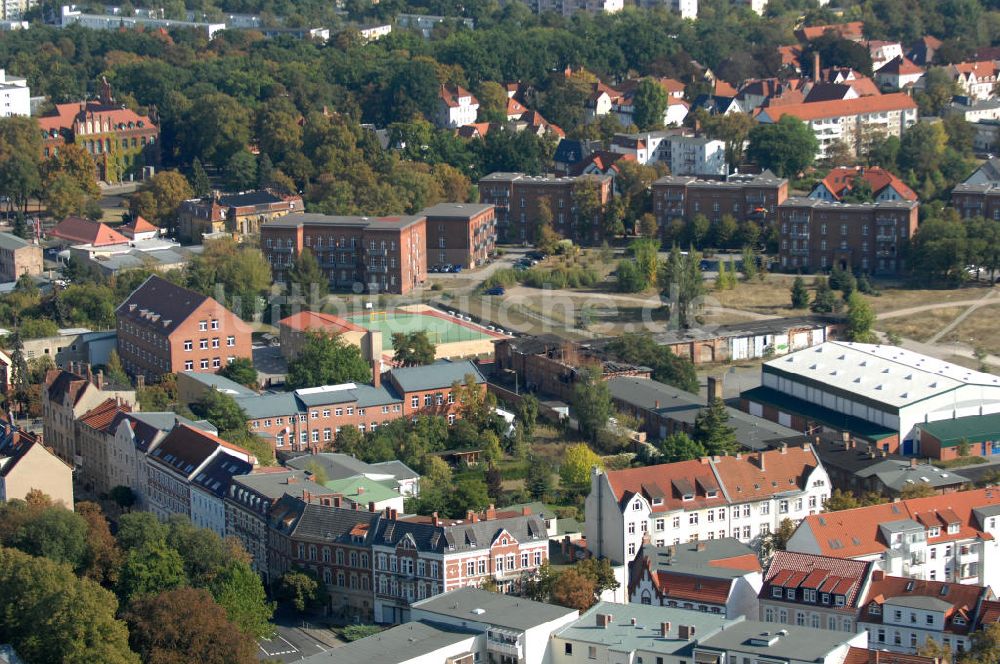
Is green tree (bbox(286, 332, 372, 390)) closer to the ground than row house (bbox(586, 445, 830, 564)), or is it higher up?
higher up

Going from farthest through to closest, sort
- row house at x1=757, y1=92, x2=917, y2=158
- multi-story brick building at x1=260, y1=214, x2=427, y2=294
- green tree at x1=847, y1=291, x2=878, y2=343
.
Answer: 1. row house at x1=757, y1=92, x2=917, y2=158
2. multi-story brick building at x1=260, y1=214, x2=427, y2=294
3. green tree at x1=847, y1=291, x2=878, y2=343

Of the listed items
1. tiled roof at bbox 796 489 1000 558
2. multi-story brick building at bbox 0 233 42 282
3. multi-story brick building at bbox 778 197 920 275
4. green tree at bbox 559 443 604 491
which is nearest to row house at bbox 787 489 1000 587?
tiled roof at bbox 796 489 1000 558

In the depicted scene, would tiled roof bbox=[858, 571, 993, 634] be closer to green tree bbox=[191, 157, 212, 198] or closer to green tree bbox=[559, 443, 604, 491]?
green tree bbox=[559, 443, 604, 491]

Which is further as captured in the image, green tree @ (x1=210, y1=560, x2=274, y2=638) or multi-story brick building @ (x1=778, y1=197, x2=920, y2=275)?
multi-story brick building @ (x1=778, y1=197, x2=920, y2=275)

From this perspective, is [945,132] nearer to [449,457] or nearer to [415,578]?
[449,457]

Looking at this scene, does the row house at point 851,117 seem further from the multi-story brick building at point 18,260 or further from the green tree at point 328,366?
the green tree at point 328,366

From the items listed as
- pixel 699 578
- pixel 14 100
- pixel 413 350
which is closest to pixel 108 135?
pixel 14 100

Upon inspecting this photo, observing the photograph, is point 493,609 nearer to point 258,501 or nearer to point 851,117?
point 258,501
